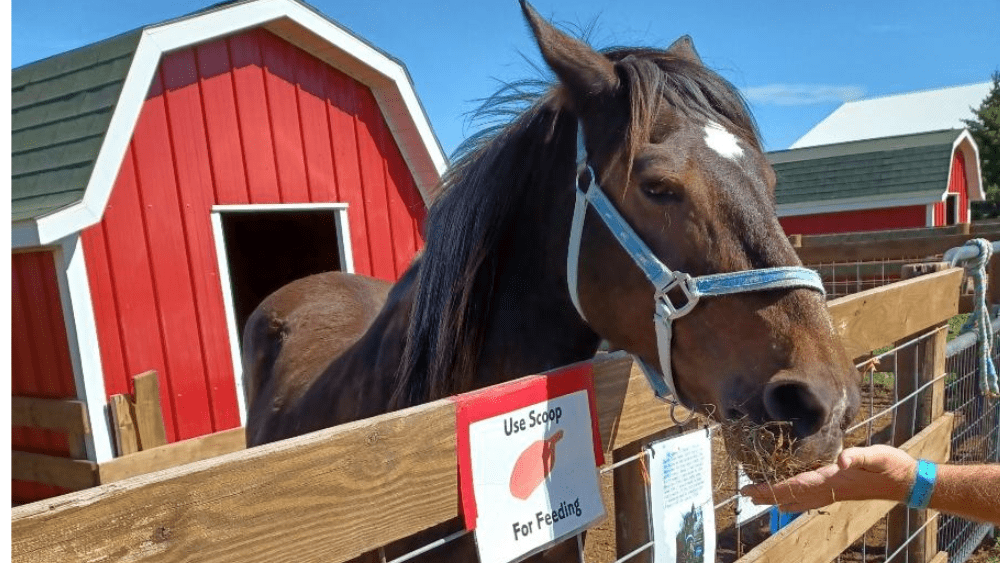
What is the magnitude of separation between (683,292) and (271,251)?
704cm

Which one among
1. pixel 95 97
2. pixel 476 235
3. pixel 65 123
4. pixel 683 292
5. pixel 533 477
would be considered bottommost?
pixel 533 477

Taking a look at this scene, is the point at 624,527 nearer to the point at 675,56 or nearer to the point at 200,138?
the point at 675,56

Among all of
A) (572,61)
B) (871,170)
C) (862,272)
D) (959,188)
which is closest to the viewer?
(572,61)

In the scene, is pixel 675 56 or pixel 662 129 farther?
pixel 675 56

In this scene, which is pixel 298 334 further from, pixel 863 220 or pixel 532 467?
pixel 863 220

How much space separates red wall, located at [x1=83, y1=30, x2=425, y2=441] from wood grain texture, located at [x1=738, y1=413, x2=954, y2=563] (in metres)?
3.91

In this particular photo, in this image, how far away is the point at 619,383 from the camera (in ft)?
5.20

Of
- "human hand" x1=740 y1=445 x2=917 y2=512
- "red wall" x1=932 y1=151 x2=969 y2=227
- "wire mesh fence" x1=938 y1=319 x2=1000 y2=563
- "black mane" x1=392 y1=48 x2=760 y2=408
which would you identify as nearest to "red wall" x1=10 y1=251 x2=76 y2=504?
"black mane" x1=392 y1=48 x2=760 y2=408

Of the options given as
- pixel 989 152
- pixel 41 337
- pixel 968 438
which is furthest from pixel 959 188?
pixel 41 337

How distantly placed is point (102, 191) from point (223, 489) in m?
3.73

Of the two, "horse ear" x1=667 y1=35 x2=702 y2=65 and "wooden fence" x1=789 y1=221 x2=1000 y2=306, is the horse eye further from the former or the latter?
"wooden fence" x1=789 y1=221 x2=1000 y2=306

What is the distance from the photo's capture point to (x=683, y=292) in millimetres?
1353

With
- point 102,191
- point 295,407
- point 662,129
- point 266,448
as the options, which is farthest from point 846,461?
point 102,191

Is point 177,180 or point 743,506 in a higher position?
point 177,180
